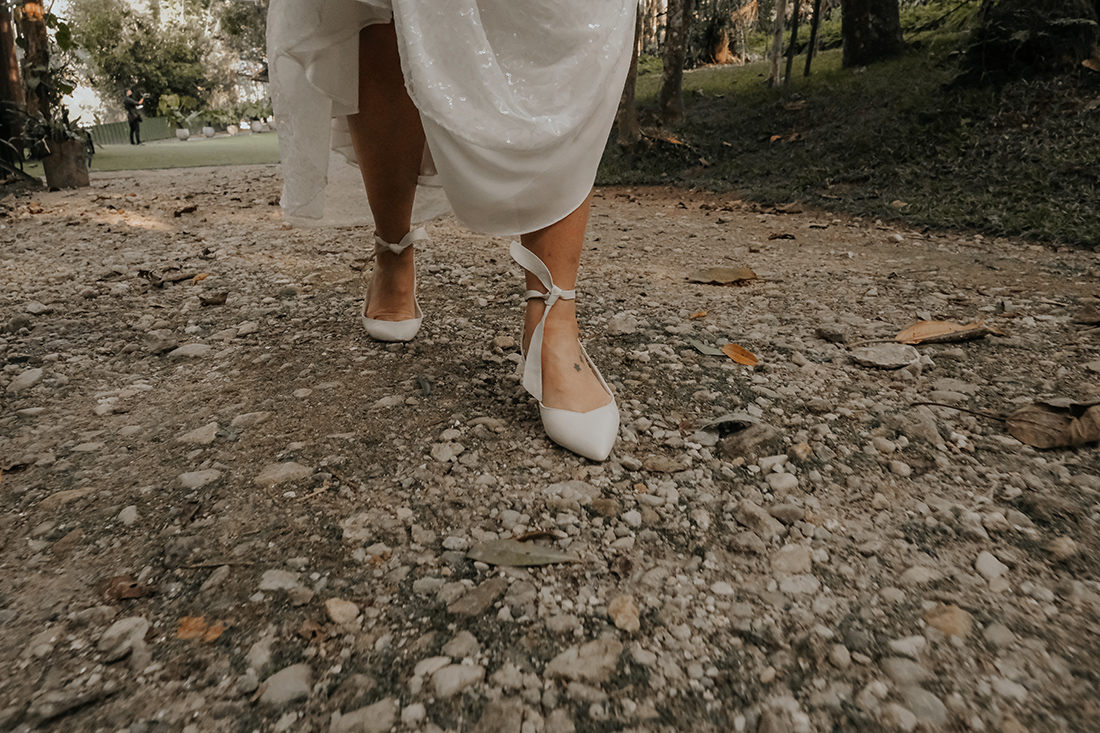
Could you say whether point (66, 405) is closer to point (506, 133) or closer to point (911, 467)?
point (506, 133)

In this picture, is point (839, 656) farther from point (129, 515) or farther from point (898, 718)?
point (129, 515)

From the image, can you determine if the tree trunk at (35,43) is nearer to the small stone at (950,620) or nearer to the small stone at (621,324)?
the small stone at (621,324)

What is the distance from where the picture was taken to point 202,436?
1263 millimetres

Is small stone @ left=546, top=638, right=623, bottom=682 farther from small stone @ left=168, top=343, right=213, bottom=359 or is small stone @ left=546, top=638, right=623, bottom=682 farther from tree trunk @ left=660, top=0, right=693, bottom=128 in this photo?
tree trunk @ left=660, top=0, right=693, bottom=128

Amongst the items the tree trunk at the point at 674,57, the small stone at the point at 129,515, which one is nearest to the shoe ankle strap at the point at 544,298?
the small stone at the point at 129,515

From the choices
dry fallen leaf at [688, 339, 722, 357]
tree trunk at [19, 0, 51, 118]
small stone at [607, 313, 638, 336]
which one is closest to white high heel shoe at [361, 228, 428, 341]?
small stone at [607, 313, 638, 336]

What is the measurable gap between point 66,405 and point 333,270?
119 cm

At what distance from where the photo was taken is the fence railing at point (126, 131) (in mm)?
17766

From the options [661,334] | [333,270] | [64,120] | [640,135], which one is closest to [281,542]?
[661,334]

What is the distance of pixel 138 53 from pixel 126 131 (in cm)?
972

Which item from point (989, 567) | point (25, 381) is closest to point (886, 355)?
point (989, 567)

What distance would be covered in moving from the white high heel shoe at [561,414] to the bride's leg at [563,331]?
1 centimetres

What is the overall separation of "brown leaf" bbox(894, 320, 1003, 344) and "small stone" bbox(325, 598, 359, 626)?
149 centimetres

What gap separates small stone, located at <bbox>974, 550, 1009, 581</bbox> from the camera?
0.88 m
